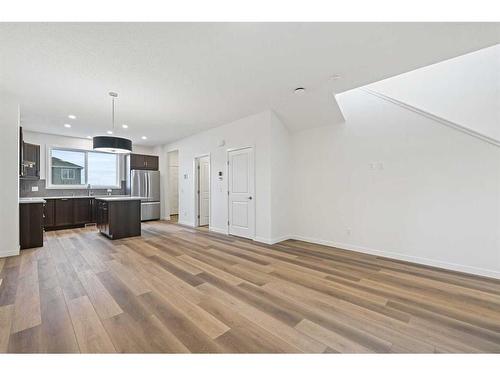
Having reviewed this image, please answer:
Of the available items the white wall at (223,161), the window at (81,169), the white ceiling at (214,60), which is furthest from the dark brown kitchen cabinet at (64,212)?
the white ceiling at (214,60)

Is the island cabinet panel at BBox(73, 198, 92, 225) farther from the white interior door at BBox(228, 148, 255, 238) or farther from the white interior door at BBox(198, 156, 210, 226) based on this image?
the white interior door at BBox(228, 148, 255, 238)

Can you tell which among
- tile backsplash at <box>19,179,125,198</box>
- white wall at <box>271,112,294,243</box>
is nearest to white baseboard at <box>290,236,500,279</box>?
white wall at <box>271,112,294,243</box>

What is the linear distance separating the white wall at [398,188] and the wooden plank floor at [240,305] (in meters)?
0.42

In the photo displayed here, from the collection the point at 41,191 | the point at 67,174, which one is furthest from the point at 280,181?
the point at 41,191

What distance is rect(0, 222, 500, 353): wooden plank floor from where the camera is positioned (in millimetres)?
1551

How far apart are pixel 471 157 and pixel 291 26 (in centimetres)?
308

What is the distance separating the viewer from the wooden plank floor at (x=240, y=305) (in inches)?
61.1

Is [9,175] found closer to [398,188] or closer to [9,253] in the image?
[9,253]

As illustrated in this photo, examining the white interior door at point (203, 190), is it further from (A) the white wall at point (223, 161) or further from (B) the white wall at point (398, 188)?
(B) the white wall at point (398, 188)

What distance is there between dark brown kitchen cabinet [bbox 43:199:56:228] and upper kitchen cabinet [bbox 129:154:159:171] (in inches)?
92.2

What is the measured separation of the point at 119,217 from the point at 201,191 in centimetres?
233

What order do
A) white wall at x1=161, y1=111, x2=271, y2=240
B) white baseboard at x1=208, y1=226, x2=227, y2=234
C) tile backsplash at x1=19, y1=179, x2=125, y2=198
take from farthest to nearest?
tile backsplash at x1=19, y1=179, x2=125, y2=198
white baseboard at x1=208, y1=226, x2=227, y2=234
white wall at x1=161, y1=111, x2=271, y2=240
